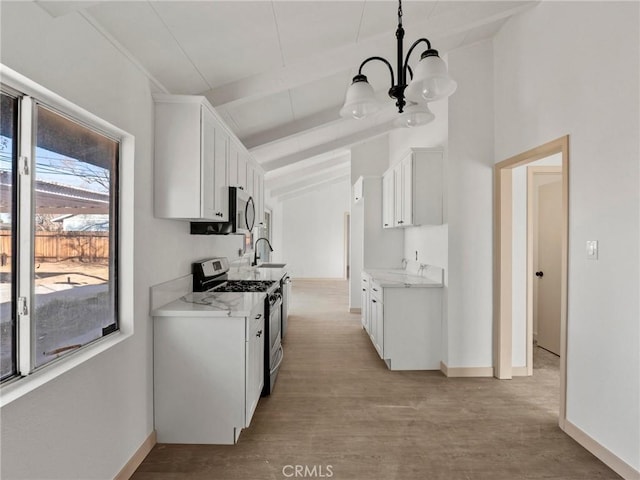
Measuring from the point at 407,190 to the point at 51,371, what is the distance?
314cm

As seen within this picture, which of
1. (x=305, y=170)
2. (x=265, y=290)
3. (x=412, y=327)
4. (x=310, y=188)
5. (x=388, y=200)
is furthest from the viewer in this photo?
(x=310, y=188)

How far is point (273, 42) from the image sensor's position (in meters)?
2.24

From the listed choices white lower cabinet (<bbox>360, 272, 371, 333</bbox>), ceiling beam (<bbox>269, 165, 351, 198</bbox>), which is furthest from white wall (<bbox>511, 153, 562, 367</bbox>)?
ceiling beam (<bbox>269, 165, 351, 198</bbox>)

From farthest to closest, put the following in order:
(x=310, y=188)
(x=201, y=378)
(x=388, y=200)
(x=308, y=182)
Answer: (x=310, y=188)
(x=308, y=182)
(x=388, y=200)
(x=201, y=378)

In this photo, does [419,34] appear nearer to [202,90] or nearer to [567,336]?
[202,90]

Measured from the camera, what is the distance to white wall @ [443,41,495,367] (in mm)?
3176

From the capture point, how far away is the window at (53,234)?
4.16ft

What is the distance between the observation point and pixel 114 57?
1727mm

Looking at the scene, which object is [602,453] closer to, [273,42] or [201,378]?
[201,378]

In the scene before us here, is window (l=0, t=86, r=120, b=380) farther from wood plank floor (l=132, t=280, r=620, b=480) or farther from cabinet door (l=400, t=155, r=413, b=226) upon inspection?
cabinet door (l=400, t=155, r=413, b=226)

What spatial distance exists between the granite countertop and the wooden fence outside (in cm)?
54

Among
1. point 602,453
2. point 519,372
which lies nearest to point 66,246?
point 602,453

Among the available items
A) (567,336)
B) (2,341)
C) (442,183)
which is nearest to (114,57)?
(2,341)

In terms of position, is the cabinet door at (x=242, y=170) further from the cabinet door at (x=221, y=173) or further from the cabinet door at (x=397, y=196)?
the cabinet door at (x=397, y=196)
